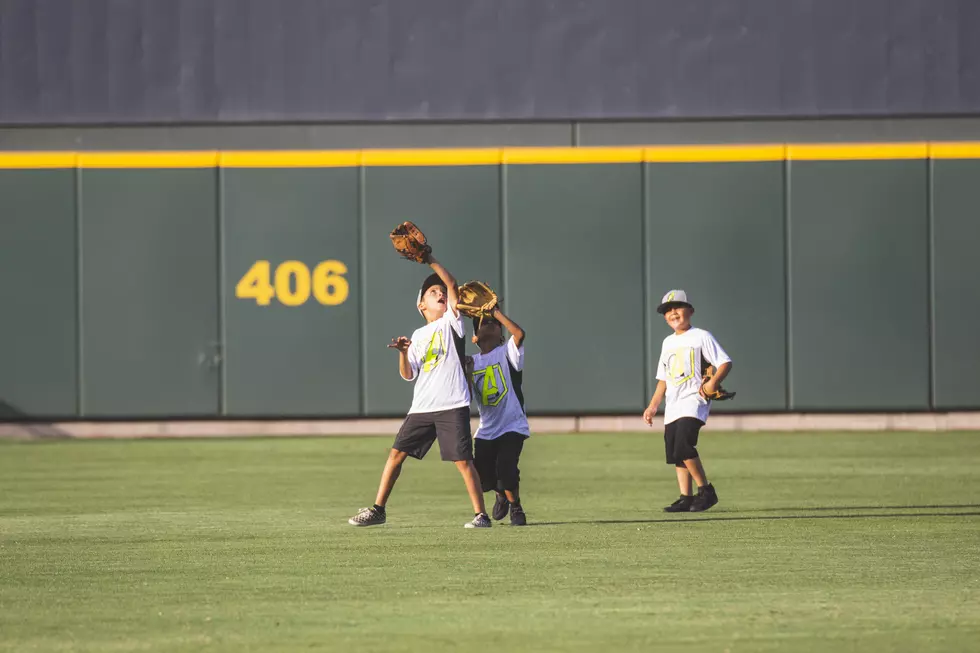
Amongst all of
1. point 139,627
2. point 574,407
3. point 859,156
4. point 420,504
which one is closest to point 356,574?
point 139,627

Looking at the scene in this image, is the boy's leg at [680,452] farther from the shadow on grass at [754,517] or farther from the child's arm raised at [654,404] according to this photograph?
the shadow on grass at [754,517]

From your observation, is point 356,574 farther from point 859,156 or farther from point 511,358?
point 859,156

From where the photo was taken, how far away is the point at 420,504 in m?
11.9

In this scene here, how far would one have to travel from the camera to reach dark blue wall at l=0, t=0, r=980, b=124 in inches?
798

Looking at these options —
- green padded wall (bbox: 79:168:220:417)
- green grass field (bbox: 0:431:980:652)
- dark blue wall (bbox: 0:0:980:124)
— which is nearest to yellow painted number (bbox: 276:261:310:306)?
green padded wall (bbox: 79:168:220:417)

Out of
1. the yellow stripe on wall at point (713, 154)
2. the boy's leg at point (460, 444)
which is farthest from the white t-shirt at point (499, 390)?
the yellow stripe on wall at point (713, 154)

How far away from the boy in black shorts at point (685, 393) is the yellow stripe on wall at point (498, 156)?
833cm

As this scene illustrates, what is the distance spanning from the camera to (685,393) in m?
11.2

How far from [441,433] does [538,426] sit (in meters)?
9.61

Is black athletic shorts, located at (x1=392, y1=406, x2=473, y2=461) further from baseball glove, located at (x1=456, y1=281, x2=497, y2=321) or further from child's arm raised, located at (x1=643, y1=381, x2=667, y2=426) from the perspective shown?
child's arm raised, located at (x1=643, y1=381, x2=667, y2=426)

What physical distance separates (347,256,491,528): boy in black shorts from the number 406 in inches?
375

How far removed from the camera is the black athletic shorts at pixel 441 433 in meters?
9.99

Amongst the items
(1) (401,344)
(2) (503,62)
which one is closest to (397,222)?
(2) (503,62)

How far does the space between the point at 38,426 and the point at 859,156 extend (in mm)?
10801
